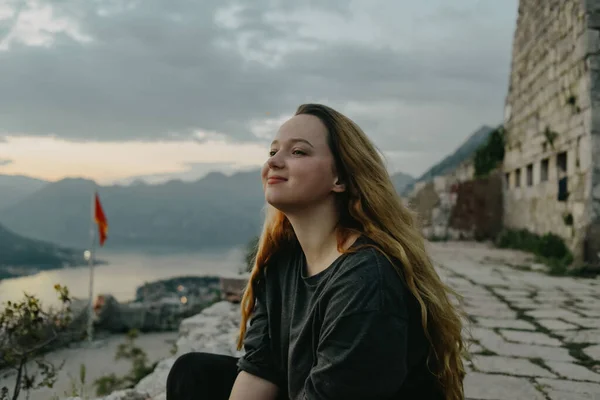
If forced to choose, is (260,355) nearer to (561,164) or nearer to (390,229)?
(390,229)

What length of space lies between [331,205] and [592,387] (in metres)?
1.85

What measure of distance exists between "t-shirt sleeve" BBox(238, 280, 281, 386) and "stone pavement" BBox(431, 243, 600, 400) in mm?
689

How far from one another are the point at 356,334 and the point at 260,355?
55 centimetres

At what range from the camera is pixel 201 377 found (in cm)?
175

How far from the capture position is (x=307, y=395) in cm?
129

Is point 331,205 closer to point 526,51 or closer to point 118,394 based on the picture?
point 118,394

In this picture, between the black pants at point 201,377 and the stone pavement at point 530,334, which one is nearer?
the black pants at point 201,377

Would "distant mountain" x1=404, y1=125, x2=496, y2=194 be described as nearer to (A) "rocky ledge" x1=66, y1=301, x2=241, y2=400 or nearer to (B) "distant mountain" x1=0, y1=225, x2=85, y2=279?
(A) "rocky ledge" x1=66, y1=301, x2=241, y2=400

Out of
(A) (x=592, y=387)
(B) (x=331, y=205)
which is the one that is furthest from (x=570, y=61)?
(B) (x=331, y=205)

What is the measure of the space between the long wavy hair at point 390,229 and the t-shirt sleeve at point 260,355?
429mm

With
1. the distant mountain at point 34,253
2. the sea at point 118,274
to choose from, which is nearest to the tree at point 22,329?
the sea at point 118,274

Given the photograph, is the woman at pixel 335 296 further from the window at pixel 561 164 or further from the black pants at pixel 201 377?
the window at pixel 561 164

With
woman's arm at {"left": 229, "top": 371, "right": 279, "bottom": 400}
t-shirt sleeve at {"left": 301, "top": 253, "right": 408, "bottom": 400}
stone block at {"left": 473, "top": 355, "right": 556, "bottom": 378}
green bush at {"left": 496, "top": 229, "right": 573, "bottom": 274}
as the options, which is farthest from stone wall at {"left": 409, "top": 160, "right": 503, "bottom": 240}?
t-shirt sleeve at {"left": 301, "top": 253, "right": 408, "bottom": 400}

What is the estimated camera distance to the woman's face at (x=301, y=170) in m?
1.50
